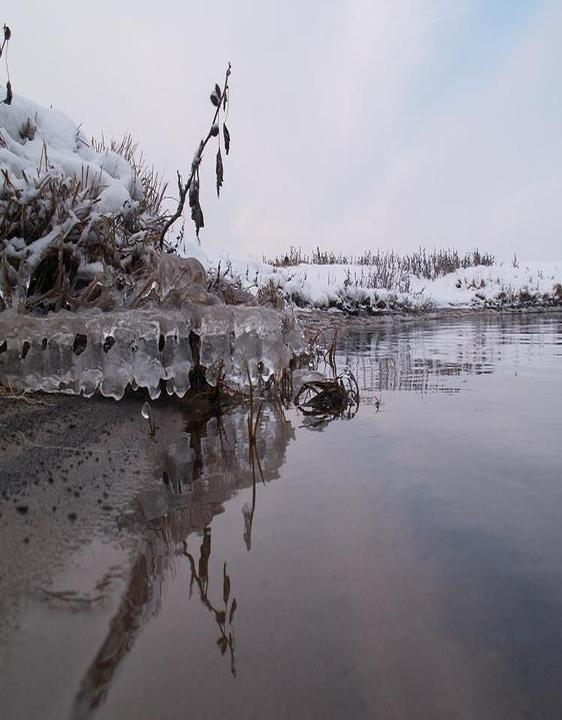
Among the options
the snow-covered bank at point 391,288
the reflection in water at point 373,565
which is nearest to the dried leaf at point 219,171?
the reflection in water at point 373,565

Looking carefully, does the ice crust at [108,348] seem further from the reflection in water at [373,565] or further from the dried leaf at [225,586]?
the dried leaf at [225,586]

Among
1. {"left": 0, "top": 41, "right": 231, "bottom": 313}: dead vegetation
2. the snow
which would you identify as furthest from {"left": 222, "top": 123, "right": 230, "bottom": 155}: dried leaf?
the snow

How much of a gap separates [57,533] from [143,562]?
20 cm

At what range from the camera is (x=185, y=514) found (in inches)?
44.7

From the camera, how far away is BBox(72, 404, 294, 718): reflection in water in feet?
2.23

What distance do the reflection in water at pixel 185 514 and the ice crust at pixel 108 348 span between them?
10.3 inches

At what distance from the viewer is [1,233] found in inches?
96.7

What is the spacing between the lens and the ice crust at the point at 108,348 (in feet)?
6.54

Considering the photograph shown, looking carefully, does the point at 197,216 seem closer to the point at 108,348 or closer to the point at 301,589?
the point at 108,348

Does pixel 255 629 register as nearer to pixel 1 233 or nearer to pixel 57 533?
pixel 57 533

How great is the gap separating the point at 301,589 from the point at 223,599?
5.1 inches

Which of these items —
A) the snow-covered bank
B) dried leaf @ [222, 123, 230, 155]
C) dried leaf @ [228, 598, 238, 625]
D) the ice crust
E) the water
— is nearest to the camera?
the water

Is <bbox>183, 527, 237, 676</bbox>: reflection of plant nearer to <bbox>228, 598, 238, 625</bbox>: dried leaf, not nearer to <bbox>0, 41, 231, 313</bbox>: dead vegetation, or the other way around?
<bbox>228, 598, 238, 625</bbox>: dried leaf

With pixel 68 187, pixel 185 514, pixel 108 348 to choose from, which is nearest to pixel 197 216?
pixel 108 348
